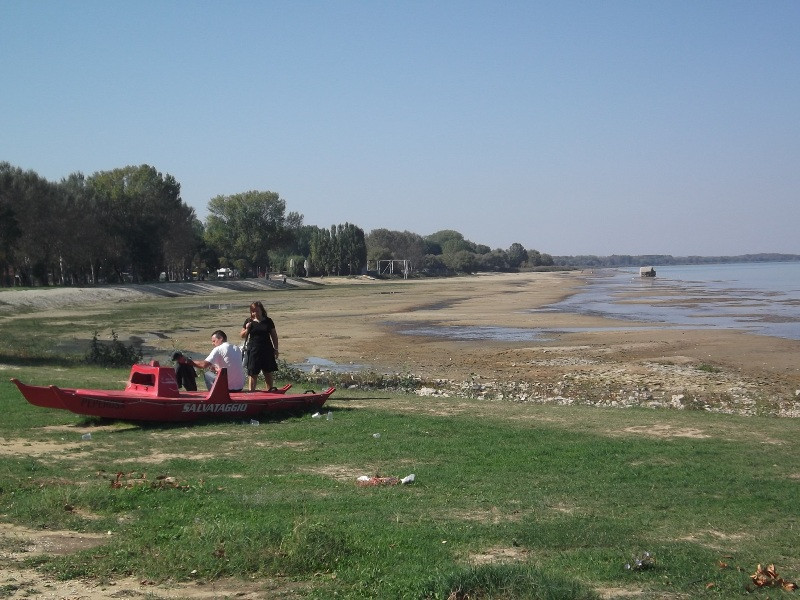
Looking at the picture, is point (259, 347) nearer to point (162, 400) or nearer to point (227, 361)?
point (227, 361)

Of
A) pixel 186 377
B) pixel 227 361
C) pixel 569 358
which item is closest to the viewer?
pixel 227 361

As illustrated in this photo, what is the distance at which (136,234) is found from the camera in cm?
9650

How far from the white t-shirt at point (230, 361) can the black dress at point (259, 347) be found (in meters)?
0.89

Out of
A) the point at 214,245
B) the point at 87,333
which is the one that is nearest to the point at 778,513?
the point at 87,333

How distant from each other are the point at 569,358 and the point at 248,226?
346 feet

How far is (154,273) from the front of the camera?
106 m

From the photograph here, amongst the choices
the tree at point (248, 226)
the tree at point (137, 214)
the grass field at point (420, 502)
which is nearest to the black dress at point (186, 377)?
the grass field at point (420, 502)

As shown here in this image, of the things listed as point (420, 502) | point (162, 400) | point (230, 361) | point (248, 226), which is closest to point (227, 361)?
point (230, 361)

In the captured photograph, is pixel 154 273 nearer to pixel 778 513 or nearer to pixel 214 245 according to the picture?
pixel 214 245

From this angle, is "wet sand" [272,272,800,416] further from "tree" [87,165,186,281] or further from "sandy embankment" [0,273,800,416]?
"tree" [87,165,186,281]

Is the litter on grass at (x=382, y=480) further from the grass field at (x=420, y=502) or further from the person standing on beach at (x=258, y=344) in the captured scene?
the person standing on beach at (x=258, y=344)

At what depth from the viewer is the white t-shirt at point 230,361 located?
47.8 ft

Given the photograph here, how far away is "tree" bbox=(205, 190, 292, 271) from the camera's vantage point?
129250 millimetres

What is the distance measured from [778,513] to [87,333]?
125ft
